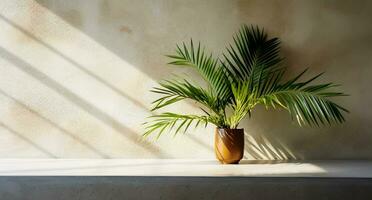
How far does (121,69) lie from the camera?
3.29 m

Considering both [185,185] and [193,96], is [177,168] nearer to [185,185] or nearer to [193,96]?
[185,185]

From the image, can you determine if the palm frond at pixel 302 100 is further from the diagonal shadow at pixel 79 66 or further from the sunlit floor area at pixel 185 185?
the diagonal shadow at pixel 79 66

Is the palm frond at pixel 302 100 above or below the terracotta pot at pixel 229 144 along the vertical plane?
above

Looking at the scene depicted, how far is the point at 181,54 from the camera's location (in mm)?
3135

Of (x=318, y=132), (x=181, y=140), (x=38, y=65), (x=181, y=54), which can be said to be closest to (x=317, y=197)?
(x=318, y=132)

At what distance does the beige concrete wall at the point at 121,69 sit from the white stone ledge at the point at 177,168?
0.57 ft

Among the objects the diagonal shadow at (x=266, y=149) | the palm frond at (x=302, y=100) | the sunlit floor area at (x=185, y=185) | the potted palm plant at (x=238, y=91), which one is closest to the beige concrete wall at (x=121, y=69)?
the diagonal shadow at (x=266, y=149)

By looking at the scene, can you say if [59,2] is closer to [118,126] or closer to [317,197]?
[118,126]

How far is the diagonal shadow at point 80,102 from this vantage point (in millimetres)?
3287

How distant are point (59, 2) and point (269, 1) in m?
1.77

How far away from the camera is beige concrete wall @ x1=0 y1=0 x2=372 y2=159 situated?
324 cm

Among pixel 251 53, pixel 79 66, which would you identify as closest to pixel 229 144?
pixel 251 53

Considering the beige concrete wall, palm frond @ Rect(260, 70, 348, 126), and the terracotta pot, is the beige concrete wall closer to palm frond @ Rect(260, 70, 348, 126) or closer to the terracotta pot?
the terracotta pot

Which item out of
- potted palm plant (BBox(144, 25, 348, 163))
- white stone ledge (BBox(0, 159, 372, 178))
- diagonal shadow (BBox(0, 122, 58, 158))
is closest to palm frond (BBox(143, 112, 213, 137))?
potted palm plant (BBox(144, 25, 348, 163))
